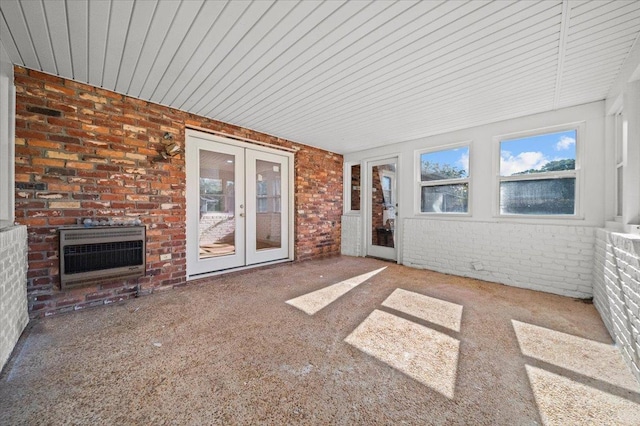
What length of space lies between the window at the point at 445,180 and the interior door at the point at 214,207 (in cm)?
337

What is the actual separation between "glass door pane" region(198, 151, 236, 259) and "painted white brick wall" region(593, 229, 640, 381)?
4428 millimetres

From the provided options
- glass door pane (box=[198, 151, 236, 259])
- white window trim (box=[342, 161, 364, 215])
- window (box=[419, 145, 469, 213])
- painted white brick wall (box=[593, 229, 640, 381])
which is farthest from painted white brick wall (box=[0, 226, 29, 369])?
window (box=[419, 145, 469, 213])

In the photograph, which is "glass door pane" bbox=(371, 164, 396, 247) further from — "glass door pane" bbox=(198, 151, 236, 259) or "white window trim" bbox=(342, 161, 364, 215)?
"glass door pane" bbox=(198, 151, 236, 259)

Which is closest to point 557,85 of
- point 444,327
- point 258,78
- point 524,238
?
point 524,238

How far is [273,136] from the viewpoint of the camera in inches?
185

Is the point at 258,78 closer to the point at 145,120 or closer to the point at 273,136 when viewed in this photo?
the point at 145,120

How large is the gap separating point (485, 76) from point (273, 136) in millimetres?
3340

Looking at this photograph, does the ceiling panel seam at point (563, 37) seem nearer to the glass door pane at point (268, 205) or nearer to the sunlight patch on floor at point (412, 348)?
the sunlight patch on floor at point (412, 348)

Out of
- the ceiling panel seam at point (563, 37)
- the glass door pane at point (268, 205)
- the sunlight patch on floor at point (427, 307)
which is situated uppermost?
the ceiling panel seam at point (563, 37)

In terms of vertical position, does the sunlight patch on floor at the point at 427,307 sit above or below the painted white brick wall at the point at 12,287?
below

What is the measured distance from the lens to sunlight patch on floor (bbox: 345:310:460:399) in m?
1.67

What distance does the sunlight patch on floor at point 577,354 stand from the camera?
169cm

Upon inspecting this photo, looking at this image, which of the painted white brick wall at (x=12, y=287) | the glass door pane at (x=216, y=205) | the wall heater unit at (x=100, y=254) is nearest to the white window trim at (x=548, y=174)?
the glass door pane at (x=216, y=205)

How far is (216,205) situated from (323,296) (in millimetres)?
2245
